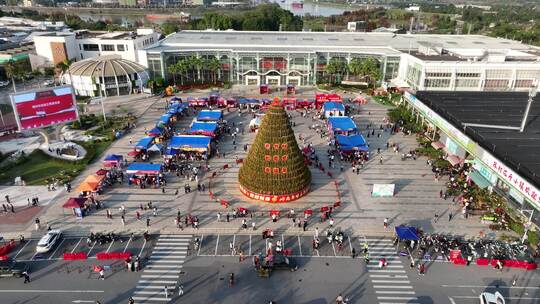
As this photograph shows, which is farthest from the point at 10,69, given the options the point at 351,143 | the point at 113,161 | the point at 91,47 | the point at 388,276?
the point at 388,276

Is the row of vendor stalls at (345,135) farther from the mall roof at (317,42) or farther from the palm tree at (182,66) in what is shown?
the palm tree at (182,66)

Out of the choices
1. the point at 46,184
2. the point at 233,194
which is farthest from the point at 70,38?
the point at 233,194

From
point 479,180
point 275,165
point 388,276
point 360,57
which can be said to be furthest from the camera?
point 360,57

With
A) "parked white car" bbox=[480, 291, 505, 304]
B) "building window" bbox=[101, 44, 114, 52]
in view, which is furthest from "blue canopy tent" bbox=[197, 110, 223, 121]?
"parked white car" bbox=[480, 291, 505, 304]

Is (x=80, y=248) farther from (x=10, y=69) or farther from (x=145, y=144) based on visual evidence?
(x=10, y=69)

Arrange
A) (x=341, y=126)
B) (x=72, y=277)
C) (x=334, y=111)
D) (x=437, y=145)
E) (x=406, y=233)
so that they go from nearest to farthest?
1. (x=72, y=277)
2. (x=406, y=233)
3. (x=437, y=145)
4. (x=341, y=126)
5. (x=334, y=111)

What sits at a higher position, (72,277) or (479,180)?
(479,180)

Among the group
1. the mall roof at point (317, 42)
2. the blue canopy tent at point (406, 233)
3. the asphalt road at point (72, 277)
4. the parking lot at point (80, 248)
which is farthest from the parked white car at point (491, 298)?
the mall roof at point (317, 42)
